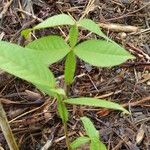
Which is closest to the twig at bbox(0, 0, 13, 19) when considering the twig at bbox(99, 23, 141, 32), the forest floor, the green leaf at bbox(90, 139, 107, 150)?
the forest floor

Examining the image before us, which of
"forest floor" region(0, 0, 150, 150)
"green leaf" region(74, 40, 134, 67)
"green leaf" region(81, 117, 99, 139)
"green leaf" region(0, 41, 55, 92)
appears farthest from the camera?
"forest floor" region(0, 0, 150, 150)

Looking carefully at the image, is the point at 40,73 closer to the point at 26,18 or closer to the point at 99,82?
the point at 99,82

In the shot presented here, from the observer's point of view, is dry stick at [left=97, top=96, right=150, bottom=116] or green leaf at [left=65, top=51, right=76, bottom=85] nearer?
green leaf at [left=65, top=51, right=76, bottom=85]

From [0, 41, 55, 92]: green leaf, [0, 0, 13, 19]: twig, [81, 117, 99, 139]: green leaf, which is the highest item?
[0, 41, 55, 92]: green leaf

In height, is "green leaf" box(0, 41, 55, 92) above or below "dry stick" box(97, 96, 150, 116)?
above

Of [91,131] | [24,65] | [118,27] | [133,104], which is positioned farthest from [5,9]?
[24,65]

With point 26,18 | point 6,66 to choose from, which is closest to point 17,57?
point 6,66

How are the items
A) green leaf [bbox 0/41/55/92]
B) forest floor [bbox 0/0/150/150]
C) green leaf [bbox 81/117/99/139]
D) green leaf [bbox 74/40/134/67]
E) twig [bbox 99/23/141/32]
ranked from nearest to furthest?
1. green leaf [bbox 0/41/55/92]
2. green leaf [bbox 74/40/134/67]
3. green leaf [bbox 81/117/99/139]
4. forest floor [bbox 0/0/150/150]
5. twig [bbox 99/23/141/32]

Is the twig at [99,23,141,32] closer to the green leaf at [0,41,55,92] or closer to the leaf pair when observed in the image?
the leaf pair
